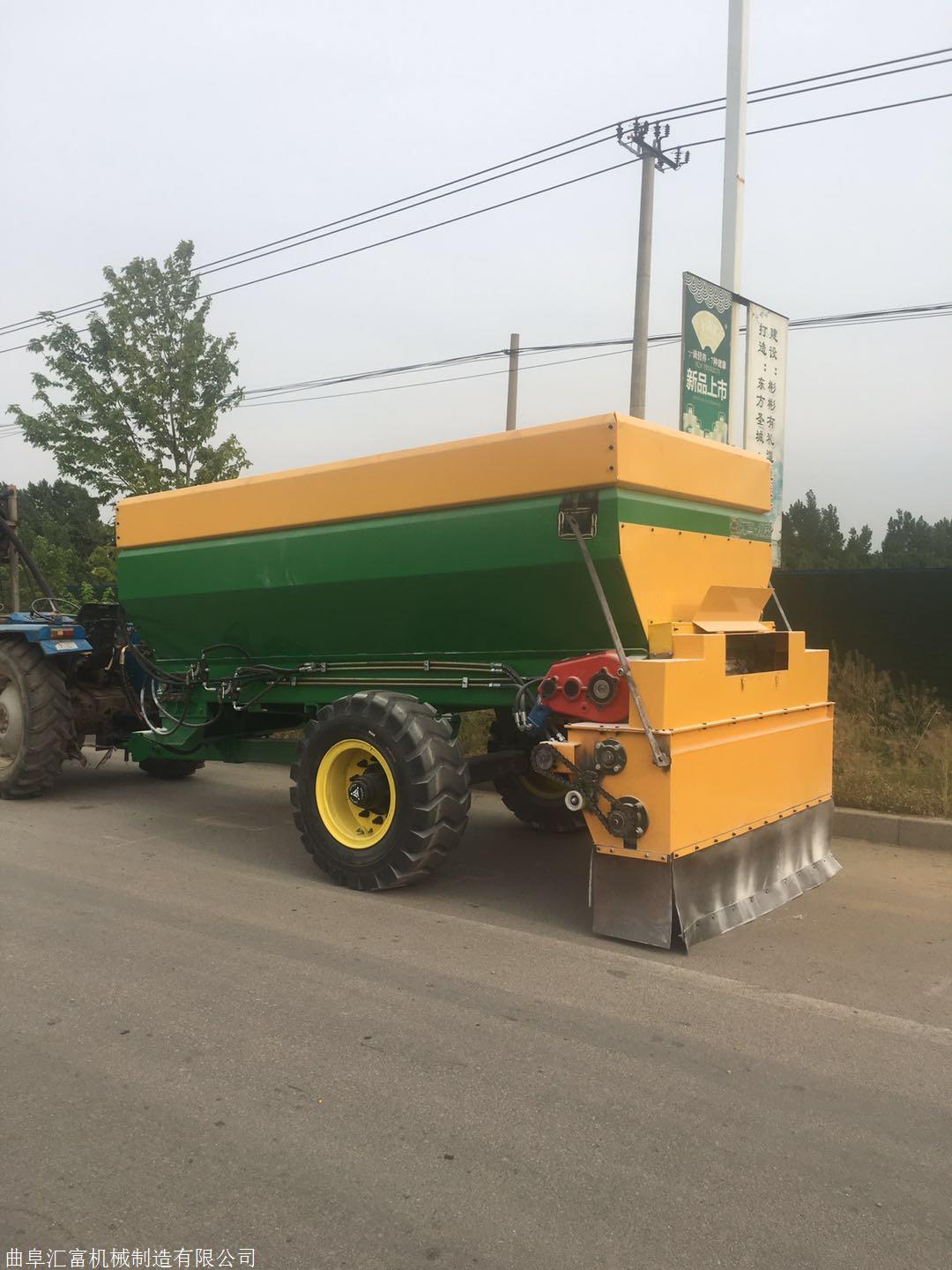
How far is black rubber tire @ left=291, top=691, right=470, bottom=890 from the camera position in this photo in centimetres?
566

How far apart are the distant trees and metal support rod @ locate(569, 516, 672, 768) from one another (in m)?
31.8

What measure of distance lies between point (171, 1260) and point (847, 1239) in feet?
5.70

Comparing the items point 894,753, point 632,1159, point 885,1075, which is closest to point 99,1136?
point 632,1159

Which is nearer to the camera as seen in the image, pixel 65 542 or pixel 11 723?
pixel 11 723

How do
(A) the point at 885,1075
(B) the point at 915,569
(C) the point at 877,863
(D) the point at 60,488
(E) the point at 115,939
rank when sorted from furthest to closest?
(D) the point at 60,488, (B) the point at 915,569, (C) the point at 877,863, (E) the point at 115,939, (A) the point at 885,1075

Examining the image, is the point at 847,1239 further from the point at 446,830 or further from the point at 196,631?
the point at 196,631

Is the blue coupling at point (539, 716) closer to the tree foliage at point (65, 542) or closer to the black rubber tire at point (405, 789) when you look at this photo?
the black rubber tire at point (405, 789)

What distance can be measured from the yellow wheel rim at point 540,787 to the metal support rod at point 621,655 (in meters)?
2.16

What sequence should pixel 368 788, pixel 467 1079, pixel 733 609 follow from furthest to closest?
1. pixel 733 609
2. pixel 368 788
3. pixel 467 1079

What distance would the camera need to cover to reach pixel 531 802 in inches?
295

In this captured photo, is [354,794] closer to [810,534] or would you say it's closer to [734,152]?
[734,152]

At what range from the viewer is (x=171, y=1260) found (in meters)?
2.62

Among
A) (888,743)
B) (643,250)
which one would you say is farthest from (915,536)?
(888,743)

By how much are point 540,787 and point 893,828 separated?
8.13 feet
